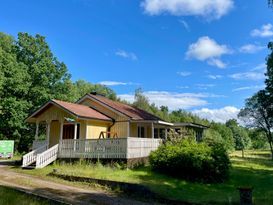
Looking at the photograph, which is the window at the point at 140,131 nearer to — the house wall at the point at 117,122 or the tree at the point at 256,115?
A: the house wall at the point at 117,122

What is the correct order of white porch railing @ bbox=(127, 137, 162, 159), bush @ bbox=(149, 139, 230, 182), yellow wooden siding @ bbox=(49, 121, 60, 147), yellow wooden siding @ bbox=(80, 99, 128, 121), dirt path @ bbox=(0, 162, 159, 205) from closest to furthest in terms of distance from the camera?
dirt path @ bbox=(0, 162, 159, 205) → bush @ bbox=(149, 139, 230, 182) → white porch railing @ bbox=(127, 137, 162, 159) → yellow wooden siding @ bbox=(49, 121, 60, 147) → yellow wooden siding @ bbox=(80, 99, 128, 121)

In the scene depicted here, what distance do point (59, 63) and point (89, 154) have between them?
21.7 m

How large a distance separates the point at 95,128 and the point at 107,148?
379cm

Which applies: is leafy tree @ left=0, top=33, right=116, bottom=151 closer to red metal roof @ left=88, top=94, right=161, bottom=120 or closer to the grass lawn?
red metal roof @ left=88, top=94, right=161, bottom=120

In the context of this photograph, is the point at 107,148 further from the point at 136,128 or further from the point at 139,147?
the point at 136,128

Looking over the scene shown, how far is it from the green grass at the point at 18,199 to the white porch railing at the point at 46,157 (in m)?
8.19

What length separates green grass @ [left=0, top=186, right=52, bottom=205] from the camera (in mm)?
7996

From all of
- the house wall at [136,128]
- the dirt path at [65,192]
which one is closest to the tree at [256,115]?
the house wall at [136,128]

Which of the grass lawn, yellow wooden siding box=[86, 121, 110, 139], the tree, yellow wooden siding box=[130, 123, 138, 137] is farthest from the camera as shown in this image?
the tree

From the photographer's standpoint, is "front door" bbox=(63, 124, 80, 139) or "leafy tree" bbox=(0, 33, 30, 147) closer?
"front door" bbox=(63, 124, 80, 139)

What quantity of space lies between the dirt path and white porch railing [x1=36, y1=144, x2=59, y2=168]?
3.78 metres

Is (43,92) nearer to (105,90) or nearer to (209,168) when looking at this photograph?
(209,168)

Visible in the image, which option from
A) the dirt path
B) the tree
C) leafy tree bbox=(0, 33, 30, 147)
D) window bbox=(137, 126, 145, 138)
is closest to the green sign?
leafy tree bbox=(0, 33, 30, 147)

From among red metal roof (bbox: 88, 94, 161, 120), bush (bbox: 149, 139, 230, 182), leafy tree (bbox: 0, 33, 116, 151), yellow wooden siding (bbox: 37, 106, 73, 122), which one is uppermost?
leafy tree (bbox: 0, 33, 116, 151)
